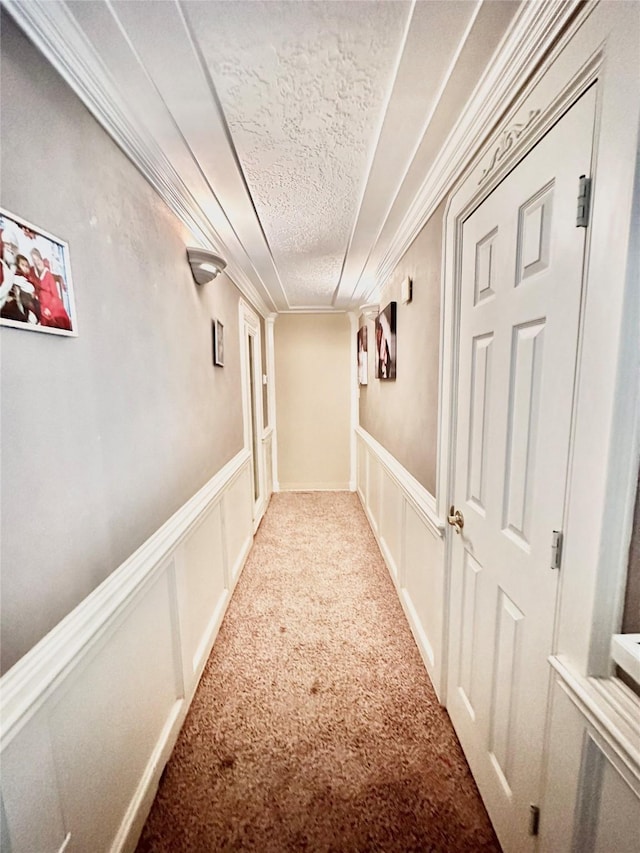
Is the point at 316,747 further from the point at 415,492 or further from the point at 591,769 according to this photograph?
the point at 415,492

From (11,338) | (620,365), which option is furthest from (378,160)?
(11,338)

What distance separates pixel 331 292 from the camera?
3434 mm

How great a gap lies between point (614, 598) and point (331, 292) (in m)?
3.33

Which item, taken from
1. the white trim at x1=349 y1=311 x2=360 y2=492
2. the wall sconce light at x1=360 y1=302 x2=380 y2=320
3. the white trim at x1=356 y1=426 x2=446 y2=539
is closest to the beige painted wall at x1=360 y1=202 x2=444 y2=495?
the white trim at x1=356 y1=426 x2=446 y2=539

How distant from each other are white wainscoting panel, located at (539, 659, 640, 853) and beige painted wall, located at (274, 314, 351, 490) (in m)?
3.77

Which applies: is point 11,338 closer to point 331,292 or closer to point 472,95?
point 472,95

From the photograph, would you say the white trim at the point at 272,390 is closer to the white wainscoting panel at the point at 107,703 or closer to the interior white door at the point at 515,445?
the white wainscoting panel at the point at 107,703

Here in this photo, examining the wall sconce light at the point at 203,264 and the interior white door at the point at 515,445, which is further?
the wall sconce light at the point at 203,264

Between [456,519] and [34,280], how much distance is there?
1508 mm

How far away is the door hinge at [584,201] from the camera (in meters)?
0.67

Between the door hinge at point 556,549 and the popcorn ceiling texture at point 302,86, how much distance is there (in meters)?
1.30

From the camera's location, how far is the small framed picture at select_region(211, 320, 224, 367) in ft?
6.72

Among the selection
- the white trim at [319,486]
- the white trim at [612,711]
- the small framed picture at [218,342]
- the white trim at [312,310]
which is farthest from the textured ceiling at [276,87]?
the white trim at [319,486]

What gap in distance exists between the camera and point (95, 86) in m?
0.91
